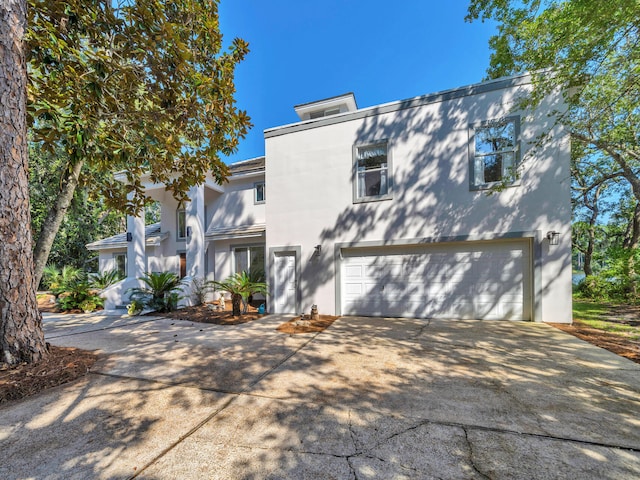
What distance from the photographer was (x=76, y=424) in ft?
8.34

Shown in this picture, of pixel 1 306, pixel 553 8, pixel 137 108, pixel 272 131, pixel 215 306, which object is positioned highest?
pixel 553 8

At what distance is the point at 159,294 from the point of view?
8836 mm

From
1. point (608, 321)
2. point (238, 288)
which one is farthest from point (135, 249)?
point (608, 321)

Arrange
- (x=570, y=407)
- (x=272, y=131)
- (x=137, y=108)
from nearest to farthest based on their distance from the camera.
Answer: (x=570, y=407) < (x=137, y=108) < (x=272, y=131)

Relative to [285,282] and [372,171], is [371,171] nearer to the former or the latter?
[372,171]

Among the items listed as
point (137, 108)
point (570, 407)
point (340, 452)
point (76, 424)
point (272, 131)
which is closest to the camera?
point (340, 452)

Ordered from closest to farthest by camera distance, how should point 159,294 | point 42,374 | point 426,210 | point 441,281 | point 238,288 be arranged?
→ point 42,374, point 441,281, point 426,210, point 238,288, point 159,294

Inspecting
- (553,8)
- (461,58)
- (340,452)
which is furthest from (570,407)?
(461,58)

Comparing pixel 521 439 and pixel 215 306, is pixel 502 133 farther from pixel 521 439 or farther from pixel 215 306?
pixel 215 306

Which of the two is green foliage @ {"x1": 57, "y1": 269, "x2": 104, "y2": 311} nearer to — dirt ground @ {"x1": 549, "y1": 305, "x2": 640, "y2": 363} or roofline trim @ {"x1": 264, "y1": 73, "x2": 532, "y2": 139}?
roofline trim @ {"x1": 264, "y1": 73, "x2": 532, "y2": 139}

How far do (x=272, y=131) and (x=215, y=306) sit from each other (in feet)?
21.4

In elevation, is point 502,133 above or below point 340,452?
above

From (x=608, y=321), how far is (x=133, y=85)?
1220 cm

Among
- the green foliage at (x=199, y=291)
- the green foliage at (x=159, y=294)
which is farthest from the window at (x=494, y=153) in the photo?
the green foliage at (x=159, y=294)
